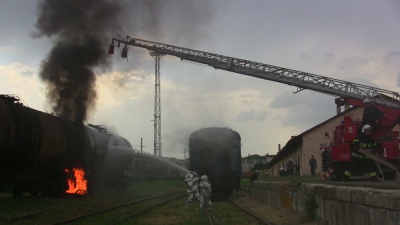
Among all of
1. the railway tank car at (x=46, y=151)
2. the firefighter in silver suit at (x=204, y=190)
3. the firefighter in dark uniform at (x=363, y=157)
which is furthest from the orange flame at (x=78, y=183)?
the firefighter in dark uniform at (x=363, y=157)

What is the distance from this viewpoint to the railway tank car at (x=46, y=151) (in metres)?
14.0

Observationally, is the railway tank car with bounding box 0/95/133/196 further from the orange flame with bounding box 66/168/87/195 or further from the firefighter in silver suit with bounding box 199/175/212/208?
the firefighter in silver suit with bounding box 199/175/212/208

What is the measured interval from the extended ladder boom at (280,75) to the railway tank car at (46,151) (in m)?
8.07

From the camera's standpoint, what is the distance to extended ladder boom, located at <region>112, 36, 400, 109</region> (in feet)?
92.3

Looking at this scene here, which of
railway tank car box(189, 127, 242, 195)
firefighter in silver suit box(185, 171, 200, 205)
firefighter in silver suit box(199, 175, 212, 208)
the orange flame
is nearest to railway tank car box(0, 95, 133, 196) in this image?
the orange flame

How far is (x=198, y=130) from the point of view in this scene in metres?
20.6

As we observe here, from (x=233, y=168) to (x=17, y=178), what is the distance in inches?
378

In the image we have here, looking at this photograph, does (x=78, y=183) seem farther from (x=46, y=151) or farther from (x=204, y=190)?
(x=204, y=190)

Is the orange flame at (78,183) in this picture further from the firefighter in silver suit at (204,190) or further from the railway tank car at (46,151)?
the firefighter in silver suit at (204,190)

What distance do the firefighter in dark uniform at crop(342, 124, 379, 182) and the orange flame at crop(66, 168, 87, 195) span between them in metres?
11.7

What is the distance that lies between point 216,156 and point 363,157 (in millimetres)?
9006

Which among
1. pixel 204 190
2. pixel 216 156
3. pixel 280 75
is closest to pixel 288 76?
pixel 280 75

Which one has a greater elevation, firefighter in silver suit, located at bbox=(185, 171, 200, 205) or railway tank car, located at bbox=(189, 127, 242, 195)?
railway tank car, located at bbox=(189, 127, 242, 195)

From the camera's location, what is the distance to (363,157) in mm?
12133
